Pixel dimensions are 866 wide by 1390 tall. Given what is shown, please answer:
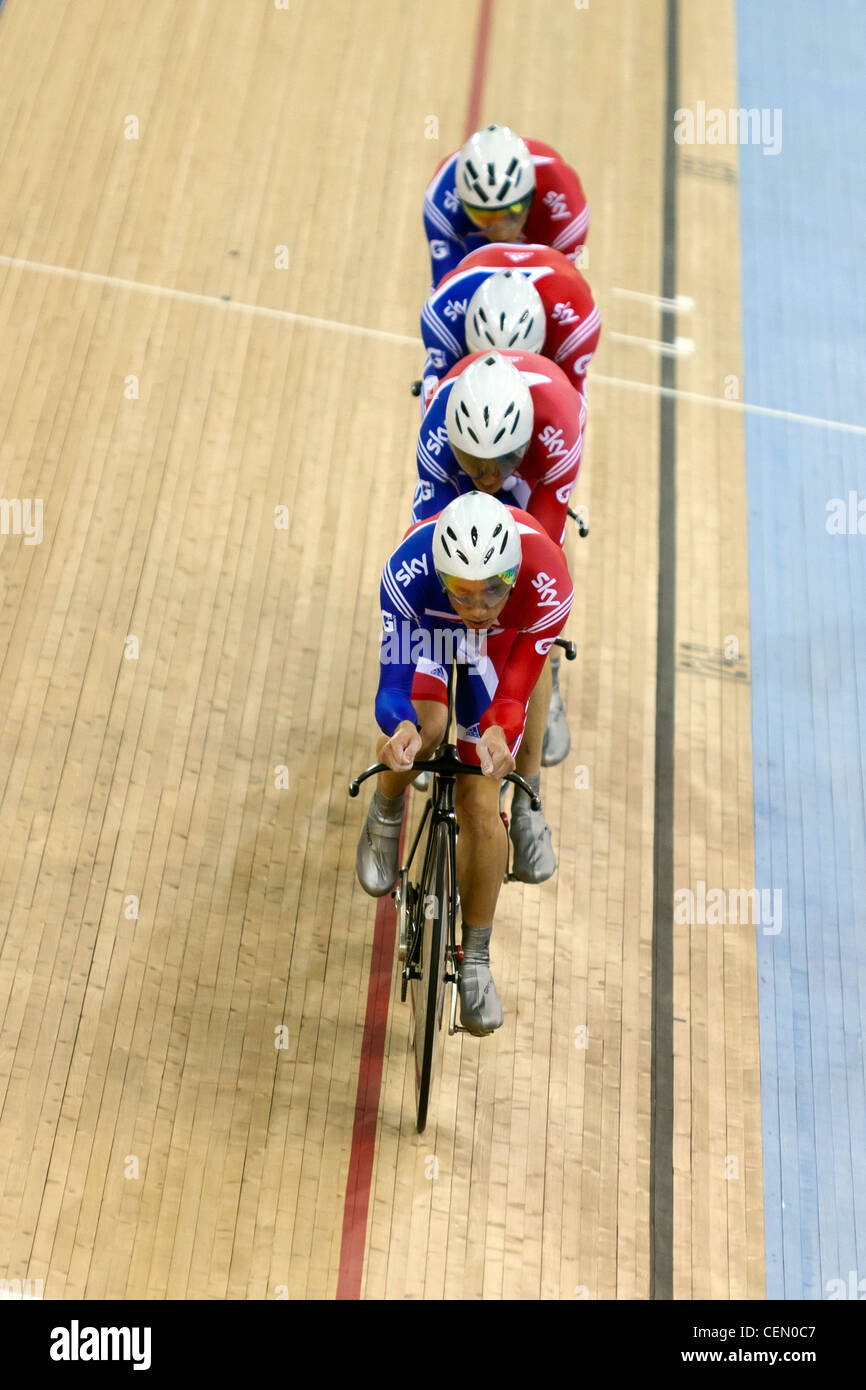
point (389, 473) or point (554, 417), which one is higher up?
point (389, 473)

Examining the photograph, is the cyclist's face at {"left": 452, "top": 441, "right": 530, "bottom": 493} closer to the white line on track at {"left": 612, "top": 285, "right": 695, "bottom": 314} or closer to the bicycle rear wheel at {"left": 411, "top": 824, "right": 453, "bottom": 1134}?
the bicycle rear wheel at {"left": 411, "top": 824, "right": 453, "bottom": 1134}

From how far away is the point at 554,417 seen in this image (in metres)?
3.03

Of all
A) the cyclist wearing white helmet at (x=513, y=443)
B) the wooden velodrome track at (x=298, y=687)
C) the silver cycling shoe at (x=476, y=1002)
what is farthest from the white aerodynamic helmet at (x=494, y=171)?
the silver cycling shoe at (x=476, y=1002)

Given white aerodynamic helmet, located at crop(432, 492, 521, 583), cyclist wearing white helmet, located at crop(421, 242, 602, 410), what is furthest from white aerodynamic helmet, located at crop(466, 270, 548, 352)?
white aerodynamic helmet, located at crop(432, 492, 521, 583)

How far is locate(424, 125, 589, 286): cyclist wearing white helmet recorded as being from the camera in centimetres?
343

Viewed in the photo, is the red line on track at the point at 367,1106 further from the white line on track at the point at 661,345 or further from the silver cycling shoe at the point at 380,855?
the white line on track at the point at 661,345

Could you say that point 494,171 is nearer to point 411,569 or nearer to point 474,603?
point 411,569

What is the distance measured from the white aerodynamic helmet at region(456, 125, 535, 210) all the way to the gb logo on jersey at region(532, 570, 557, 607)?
51.3 inches

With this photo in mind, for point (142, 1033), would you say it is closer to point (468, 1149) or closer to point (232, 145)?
point (468, 1149)

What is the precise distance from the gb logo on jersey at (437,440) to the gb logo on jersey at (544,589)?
1.71 feet

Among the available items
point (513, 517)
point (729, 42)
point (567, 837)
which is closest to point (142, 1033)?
point (567, 837)

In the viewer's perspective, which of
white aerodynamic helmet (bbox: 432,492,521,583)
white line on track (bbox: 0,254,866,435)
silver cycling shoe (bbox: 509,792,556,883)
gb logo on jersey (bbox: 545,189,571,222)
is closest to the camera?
white aerodynamic helmet (bbox: 432,492,521,583)

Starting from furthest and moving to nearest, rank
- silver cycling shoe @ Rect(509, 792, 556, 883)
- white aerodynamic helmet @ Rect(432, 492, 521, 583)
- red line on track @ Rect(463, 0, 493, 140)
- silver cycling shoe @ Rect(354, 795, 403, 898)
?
red line on track @ Rect(463, 0, 493, 140), silver cycling shoe @ Rect(509, 792, 556, 883), silver cycling shoe @ Rect(354, 795, 403, 898), white aerodynamic helmet @ Rect(432, 492, 521, 583)
